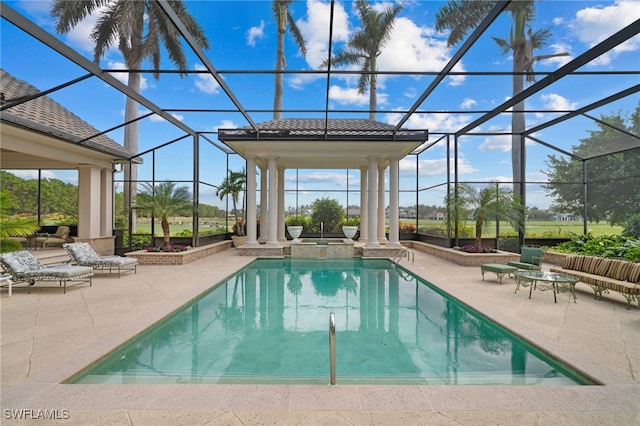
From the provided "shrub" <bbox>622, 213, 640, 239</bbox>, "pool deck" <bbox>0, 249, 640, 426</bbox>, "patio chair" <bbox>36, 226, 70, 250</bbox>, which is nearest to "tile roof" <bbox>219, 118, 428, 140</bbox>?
"patio chair" <bbox>36, 226, 70, 250</bbox>

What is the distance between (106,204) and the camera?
13.7 m

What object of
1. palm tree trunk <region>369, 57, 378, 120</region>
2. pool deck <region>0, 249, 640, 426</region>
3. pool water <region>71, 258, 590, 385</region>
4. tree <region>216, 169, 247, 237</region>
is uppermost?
palm tree trunk <region>369, 57, 378, 120</region>

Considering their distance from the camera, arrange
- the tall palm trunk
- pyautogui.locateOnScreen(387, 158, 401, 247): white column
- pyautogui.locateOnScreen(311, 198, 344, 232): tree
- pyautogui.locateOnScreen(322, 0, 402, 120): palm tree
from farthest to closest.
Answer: pyautogui.locateOnScreen(322, 0, 402, 120): palm tree, the tall palm trunk, pyautogui.locateOnScreen(311, 198, 344, 232): tree, pyautogui.locateOnScreen(387, 158, 401, 247): white column

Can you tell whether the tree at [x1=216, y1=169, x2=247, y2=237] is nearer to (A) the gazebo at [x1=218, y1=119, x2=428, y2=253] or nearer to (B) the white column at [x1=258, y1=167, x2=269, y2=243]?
(B) the white column at [x1=258, y1=167, x2=269, y2=243]

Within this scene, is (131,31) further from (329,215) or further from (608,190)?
(608,190)

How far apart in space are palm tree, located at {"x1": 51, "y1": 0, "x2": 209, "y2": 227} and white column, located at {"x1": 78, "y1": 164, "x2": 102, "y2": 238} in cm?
242

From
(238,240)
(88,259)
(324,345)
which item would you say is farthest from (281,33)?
(324,345)

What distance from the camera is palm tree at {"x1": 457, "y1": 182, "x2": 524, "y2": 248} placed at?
37.6ft

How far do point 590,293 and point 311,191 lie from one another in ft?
46.6

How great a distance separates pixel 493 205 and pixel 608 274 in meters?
4.74

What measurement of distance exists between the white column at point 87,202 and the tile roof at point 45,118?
1265 millimetres

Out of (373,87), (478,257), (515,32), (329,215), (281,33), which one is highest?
(281,33)

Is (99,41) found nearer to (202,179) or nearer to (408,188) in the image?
(202,179)

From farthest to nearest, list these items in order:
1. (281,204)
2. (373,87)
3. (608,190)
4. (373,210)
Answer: (373,87) → (608,190) → (281,204) → (373,210)
